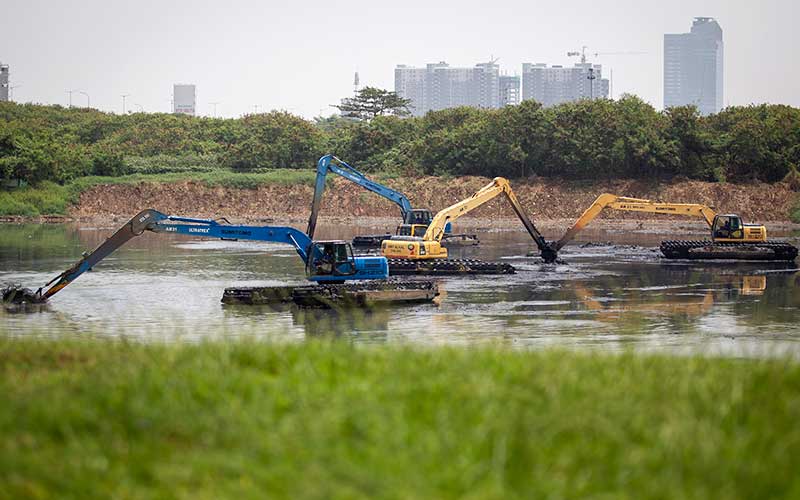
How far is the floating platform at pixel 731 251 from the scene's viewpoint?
2120 inches

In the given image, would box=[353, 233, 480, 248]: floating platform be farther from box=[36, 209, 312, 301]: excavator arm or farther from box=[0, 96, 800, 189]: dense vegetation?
box=[0, 96, 800, 189]: dense vegetation

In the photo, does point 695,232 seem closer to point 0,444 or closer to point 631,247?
point 631,247

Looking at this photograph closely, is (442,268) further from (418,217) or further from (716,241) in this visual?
(418,217)

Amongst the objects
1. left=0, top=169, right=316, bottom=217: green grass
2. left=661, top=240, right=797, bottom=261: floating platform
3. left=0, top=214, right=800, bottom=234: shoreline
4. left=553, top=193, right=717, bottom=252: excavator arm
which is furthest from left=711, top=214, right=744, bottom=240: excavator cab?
left=0, top=169, right=316, bottom=217: green grass

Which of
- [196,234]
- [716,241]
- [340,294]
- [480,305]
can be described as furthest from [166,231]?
[716,241]

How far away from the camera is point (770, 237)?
7275 cm

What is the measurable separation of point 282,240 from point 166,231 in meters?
3.55

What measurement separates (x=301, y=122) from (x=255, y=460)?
361 feet

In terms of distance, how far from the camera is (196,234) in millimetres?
36375

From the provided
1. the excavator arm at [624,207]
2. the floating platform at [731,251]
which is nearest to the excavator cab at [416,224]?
the excavator arm at [624,207]

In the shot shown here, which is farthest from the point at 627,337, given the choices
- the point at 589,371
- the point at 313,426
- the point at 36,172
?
the point at 36,172

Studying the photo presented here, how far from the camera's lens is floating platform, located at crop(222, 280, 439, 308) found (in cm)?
3375

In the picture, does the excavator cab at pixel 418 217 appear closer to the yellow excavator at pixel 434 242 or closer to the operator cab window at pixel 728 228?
the yellow excavator at pixel 434 242

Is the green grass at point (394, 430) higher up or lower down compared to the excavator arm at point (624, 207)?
lower down
